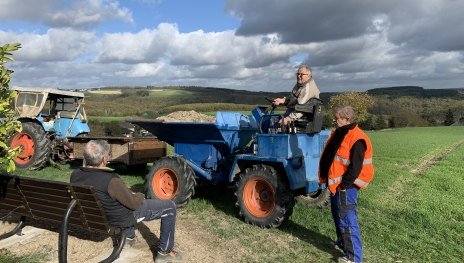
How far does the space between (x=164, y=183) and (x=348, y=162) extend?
371cm

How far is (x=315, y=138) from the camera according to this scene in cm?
647

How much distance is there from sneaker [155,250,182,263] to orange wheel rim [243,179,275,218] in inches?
66.3

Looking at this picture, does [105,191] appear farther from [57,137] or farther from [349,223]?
[57,137]

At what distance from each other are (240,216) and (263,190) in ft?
2.08

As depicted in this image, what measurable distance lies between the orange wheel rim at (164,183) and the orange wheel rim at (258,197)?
62.0 inches

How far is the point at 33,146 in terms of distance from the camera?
11.0 m

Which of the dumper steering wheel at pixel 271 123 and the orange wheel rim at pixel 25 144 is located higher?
the dumper steering wheel at pixel 271 123

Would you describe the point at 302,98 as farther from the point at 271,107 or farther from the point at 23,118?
the point at 23,118

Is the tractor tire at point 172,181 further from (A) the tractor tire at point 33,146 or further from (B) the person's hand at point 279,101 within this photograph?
(A) the tractor tire at point 33,146

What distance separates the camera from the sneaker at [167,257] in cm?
474

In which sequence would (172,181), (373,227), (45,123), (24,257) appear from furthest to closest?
(45,123), (172,181), (373,227), (24,257)

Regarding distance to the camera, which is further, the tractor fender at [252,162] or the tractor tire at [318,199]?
the tractor tire at [318,199]

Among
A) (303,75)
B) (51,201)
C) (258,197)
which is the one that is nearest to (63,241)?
(51,201)

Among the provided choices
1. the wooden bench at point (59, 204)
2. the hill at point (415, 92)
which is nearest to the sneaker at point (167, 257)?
the wooden bench at point (59, 204)
